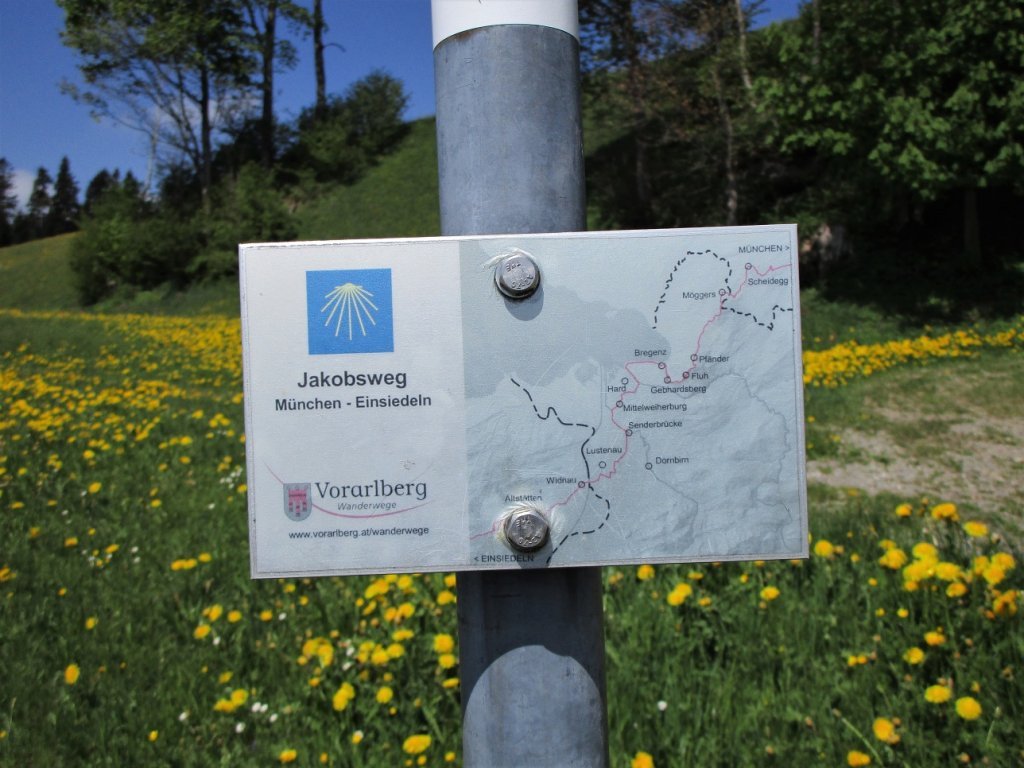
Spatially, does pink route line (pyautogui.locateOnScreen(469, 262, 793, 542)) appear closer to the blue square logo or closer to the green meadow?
the blue square logo

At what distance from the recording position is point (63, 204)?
76.0 meters

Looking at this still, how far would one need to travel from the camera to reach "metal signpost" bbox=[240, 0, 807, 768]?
118cm

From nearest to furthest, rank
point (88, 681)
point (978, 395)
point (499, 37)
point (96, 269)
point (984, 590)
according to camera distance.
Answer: point (499, 37), point (984, 590), point (88, 681), point (978, 395), point (96, 269)

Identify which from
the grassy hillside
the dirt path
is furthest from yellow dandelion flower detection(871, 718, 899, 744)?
the grassy hillside

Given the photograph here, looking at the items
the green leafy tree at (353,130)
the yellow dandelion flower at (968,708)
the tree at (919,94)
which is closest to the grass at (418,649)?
the yellow dandelion flower at (968,708)

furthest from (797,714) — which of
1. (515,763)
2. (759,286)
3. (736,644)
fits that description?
(759,286)

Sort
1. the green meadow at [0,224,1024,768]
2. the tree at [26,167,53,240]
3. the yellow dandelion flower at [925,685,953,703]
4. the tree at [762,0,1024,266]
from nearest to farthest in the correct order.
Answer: the yellow dandelion flower at [925,685,953,703], the green meadow at [0,224,1024,768], the tree at [762,0,1024,266], the tree at [26,167,53,240]

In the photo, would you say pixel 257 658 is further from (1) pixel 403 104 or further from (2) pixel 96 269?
(1) pixel 403 104

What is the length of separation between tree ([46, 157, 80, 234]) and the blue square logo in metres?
76.5

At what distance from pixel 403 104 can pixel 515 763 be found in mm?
34265

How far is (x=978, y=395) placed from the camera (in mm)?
8227

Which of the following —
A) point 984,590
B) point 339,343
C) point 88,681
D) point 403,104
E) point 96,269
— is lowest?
point 88,681

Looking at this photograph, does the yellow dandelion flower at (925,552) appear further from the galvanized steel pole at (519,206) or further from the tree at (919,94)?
the tree at (919,94)

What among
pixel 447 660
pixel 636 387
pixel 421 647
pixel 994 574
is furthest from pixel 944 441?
pixel 636 387
